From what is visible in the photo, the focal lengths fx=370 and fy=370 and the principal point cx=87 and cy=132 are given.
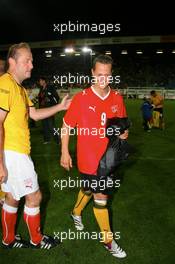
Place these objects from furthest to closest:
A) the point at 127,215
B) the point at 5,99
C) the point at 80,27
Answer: the point at 80,27, the point at 127,215, the point at 5,99

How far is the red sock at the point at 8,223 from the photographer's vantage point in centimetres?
450

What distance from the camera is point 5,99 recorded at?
151 inches

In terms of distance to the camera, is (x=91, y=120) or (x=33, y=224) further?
(x=33, y=224)

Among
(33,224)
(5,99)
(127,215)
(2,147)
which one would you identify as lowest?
(127,215)

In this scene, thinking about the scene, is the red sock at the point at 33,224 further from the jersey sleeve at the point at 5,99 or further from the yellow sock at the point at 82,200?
the jersey sleeve at the point at 5,99

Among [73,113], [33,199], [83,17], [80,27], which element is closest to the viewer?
[33,199]

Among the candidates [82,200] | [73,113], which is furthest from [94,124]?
[82,200]

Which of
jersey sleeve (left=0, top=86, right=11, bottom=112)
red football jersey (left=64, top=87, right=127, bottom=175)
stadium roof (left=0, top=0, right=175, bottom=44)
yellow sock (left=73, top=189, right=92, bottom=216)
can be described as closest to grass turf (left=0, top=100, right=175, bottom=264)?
yellow sock (left=73, top=189, right=92, bottom=216)

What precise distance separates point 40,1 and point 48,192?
42414mm

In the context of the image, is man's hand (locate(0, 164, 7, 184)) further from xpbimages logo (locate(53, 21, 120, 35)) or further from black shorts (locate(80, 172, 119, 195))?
xpbimages logo (locate(53, 21, 120, 35))

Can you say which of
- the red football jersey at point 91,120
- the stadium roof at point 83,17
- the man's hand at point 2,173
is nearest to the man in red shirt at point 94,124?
the red football jersey at point 91,120

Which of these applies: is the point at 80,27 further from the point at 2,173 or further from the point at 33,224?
the point at 2,173

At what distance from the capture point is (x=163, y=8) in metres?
43.9

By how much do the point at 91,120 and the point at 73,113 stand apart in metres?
0.23
